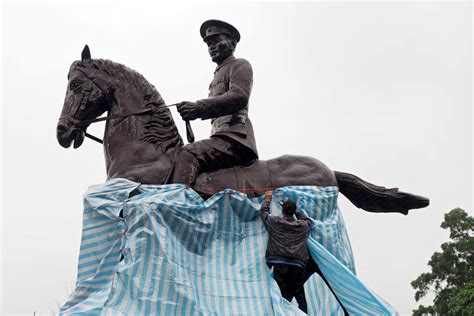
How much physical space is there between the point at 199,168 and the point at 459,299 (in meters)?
13.2

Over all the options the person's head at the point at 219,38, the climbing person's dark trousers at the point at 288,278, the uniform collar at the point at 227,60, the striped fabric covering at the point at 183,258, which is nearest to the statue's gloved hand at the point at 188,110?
the striped fabric covering at the point at 183,258

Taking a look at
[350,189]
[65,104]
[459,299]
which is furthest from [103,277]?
[459,299]

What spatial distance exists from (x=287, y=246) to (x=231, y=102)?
5.23 ft

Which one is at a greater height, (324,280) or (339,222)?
(339,222)

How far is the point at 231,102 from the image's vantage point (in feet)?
20.5

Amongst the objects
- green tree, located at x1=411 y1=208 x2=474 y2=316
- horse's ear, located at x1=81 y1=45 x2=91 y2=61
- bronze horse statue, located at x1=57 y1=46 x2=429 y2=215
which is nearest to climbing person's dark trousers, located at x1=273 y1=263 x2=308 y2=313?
bronze horse statue, located at x1=57 y1=46 x2=429 y2=215

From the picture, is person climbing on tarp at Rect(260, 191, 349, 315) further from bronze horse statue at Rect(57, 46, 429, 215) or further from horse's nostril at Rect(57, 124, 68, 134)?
horse's nostril at Rect(57, 124, 68, 134)

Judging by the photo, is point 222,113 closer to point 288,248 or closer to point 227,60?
point 227,60

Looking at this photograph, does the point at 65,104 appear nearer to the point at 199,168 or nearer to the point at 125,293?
the point at 199,168

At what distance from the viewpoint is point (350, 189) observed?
22.8ft

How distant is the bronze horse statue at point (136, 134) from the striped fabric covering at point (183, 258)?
0.24 m

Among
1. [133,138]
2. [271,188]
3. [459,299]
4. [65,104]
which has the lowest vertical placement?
[459,299]

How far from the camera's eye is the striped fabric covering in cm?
513

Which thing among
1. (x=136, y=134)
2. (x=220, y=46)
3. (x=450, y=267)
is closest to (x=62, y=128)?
(x=136, y=134)
